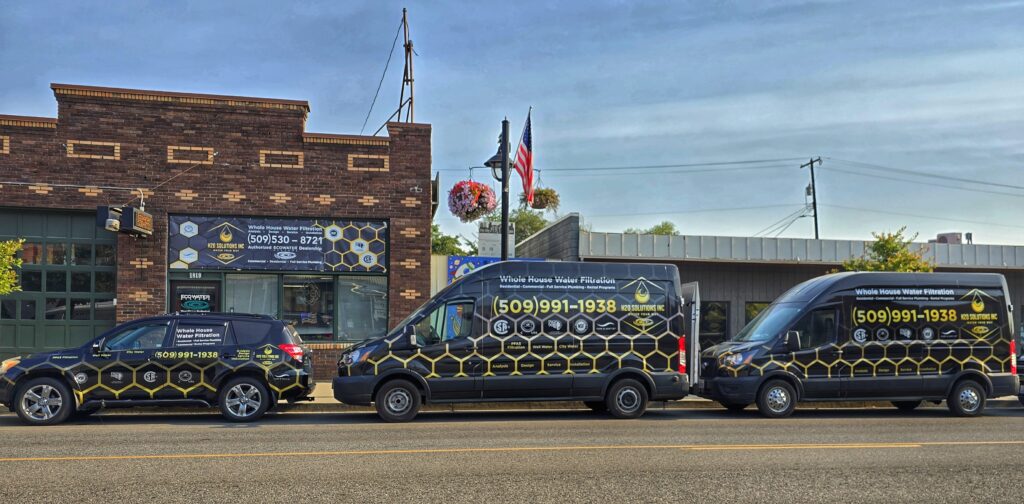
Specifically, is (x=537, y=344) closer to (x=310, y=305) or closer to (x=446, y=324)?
(x=446, y=324)

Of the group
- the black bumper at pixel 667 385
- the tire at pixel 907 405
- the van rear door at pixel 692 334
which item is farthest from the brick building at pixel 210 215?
the tire at pixel 907 405

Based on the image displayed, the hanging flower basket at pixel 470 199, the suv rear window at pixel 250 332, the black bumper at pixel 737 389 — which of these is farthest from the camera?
the hanging flower basket at pixel 470 199

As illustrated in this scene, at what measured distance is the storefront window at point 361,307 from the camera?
18422 mm

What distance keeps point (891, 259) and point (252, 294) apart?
558 inches

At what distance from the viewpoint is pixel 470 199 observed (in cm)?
1948

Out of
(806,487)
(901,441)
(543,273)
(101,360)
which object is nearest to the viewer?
(806,487)

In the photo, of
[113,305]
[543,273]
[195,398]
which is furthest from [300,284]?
[543,273]

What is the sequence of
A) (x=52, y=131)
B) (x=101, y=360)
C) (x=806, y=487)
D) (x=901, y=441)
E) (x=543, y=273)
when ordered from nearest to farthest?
(x=806, y=487) < (x=901, y=441) < (x=101, y=360) < (x=543, y=273) < (x=52, y=131)

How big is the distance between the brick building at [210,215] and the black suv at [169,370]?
4.72m

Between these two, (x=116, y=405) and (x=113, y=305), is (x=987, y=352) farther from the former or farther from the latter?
(x=113, y=305)

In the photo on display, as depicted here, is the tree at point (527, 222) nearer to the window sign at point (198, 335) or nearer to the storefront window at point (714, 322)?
the storefront window at point (714, 322)

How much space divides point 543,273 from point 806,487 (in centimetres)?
653

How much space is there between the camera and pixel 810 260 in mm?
21484

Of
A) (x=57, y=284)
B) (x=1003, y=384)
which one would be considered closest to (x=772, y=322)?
(x=1003, y=384)
